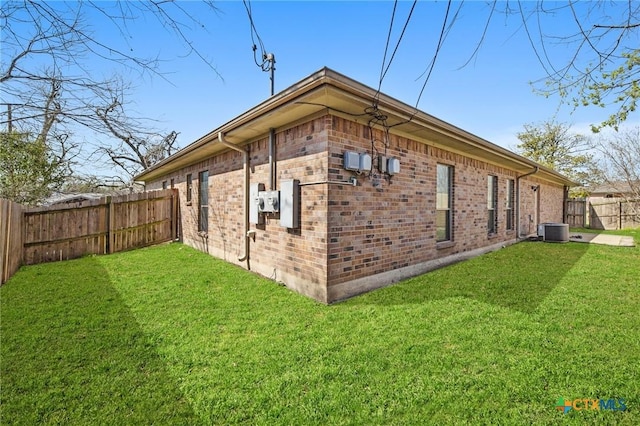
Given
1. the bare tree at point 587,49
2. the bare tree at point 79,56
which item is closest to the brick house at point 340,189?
the bare tree at point 79,56

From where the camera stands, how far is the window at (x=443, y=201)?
6.46 metres

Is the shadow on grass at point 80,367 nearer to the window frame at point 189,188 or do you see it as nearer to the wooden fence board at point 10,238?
the wooden fence board at point 10,238

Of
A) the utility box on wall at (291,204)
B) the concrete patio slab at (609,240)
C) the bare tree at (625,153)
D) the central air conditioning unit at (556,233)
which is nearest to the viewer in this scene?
the utility box on wall at (291,204)

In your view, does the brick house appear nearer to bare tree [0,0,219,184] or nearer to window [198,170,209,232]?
window [198,170,209,232]

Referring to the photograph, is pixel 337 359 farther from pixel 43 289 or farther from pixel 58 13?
pixel 43 289

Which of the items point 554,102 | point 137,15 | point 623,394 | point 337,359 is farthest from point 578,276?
point 137,15

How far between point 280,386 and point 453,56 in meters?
3.21

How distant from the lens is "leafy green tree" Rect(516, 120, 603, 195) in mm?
23047

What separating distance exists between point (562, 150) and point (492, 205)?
71.6ft

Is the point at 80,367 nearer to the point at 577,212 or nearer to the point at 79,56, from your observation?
the point at 79,56

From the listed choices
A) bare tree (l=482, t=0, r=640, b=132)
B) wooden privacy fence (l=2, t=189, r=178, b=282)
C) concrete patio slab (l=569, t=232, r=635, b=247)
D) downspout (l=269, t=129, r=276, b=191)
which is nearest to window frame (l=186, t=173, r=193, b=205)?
wooden privacy fence (l=2, t=189, r=178, b=282)

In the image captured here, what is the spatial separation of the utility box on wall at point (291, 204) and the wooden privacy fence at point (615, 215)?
19.6 meters

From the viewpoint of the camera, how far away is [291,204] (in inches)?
177

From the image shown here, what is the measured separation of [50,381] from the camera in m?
2.29
